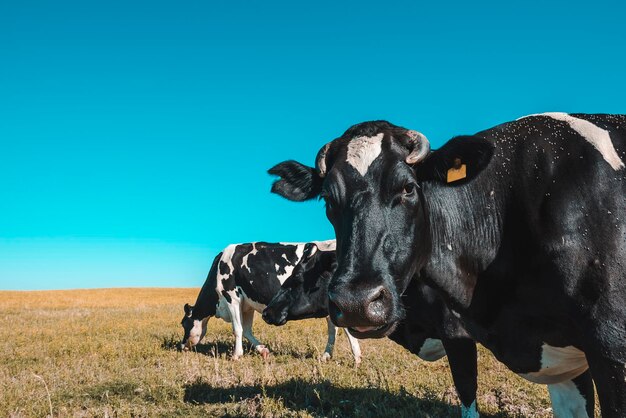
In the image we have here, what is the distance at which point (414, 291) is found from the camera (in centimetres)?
592

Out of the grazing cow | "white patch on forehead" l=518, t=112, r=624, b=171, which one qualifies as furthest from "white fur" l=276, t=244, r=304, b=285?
"white patch on forehead" l=518, t=112, r=624, b=171

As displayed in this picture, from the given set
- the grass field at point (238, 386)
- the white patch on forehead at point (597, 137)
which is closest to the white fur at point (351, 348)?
the grass field at point (238, 386)

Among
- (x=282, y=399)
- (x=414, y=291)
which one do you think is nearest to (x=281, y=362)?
(x=282, y=399)

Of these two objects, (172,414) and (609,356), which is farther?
(172,414)

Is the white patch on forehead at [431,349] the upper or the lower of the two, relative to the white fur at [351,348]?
upper

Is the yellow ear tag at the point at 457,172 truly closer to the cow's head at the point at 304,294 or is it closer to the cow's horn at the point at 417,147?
the cow's horn at the point at 417,147

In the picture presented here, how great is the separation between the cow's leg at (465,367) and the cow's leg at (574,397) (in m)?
0.76

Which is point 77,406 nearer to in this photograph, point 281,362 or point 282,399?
point 282,399

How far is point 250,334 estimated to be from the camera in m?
14.1

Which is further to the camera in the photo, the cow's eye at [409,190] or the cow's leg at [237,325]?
Answer: the cow's leg at [237,325]

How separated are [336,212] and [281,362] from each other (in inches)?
321

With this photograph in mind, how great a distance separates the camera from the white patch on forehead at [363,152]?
3.80m

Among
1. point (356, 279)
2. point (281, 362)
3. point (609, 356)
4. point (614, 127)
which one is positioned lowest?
point (281, 362)

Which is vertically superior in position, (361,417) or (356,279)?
(356,279)
